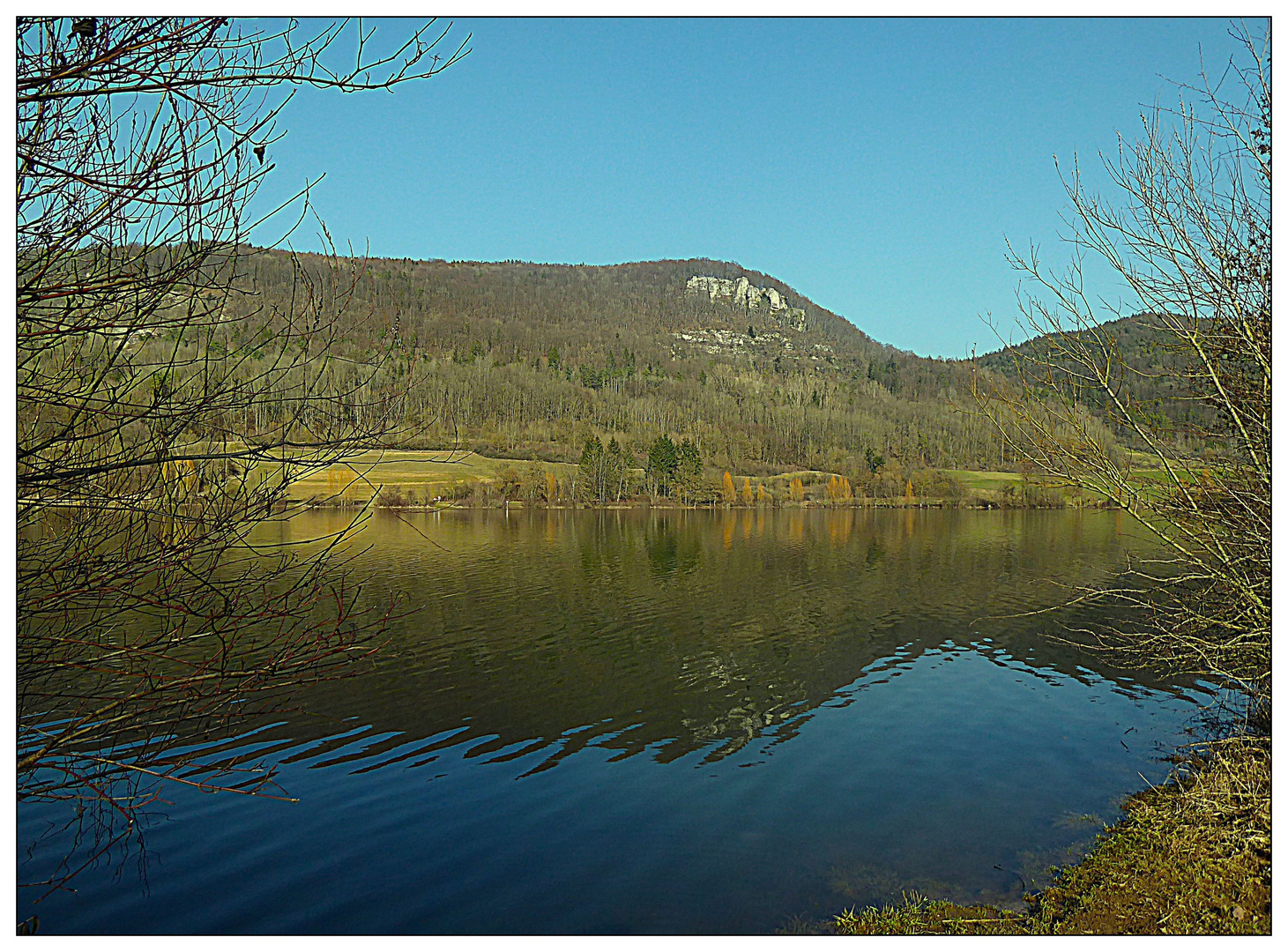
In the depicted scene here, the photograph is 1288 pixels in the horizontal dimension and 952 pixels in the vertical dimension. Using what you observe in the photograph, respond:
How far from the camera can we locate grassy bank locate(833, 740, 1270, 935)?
18.2 ft

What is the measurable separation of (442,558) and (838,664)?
867 inches

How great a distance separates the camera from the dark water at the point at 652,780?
7.71 metres

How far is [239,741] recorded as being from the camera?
12.4 meters

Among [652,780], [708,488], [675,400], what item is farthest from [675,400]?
[652,780]

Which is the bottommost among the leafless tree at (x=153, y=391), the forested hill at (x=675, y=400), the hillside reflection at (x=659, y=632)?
the hillside reflection at (x=659, y=632)

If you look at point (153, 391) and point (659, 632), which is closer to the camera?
point (153, 391)

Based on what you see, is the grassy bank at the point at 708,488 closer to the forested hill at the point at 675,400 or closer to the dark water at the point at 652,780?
the forested hill at the point at 675,400

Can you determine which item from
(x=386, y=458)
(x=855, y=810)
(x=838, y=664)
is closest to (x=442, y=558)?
(x=838, y=664)

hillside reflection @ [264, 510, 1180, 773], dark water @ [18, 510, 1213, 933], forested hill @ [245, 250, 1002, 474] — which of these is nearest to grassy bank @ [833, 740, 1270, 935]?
dark water @ [18, 510, 1213, 933]

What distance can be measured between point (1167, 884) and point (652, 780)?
620 centimetres

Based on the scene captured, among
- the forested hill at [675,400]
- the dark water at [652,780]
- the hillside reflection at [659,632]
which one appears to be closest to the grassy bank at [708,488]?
the forested hill at [675,400]

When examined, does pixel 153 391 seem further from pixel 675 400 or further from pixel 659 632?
pixel 675 400

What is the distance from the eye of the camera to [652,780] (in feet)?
36.3

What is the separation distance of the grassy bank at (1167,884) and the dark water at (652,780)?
23.9 inches
